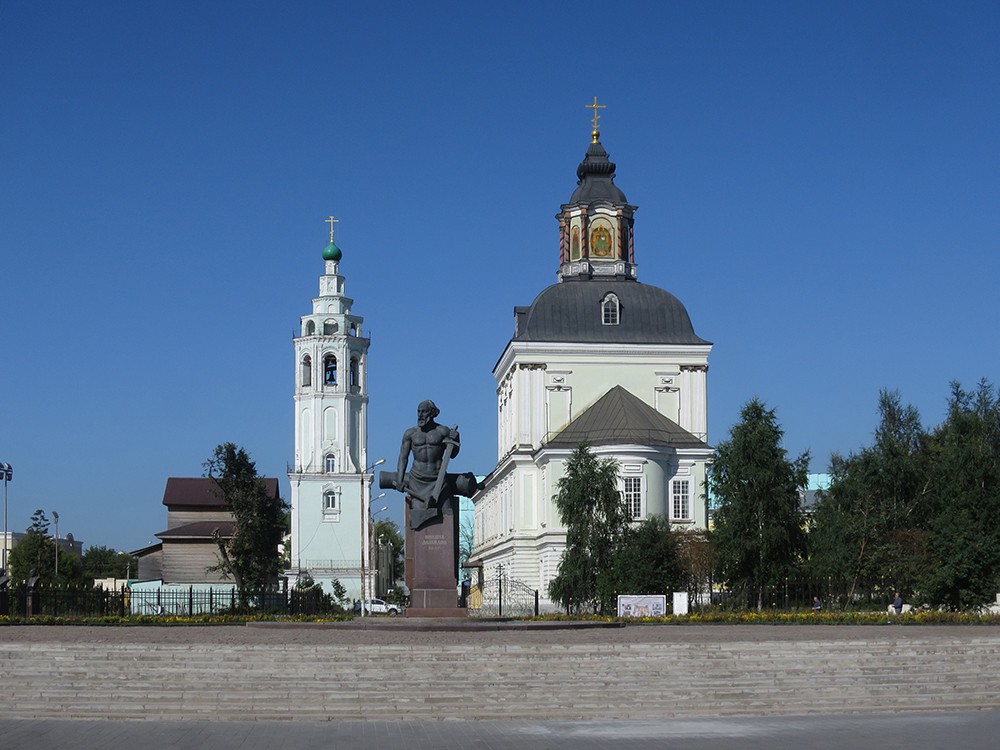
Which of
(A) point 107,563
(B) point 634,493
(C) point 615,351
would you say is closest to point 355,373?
(C) point 615,351

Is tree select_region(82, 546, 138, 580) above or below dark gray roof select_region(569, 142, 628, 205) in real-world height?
below

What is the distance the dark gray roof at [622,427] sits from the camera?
7100cm

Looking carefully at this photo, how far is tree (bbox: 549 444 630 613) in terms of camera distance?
A: 50.8 meters

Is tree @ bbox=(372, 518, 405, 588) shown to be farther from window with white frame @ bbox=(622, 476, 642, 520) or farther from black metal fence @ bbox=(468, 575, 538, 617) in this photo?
window with white frame @ bbox=(622, 476, 642, 520)

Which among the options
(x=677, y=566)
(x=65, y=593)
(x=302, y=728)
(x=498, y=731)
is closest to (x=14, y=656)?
(x=302, y=728)

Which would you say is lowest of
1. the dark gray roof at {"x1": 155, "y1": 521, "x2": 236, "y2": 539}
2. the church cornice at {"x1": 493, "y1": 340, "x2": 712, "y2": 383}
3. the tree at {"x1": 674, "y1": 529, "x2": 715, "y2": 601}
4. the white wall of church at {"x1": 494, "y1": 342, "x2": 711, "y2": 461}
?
the tree at {"x1": 674, "y1": 529, "x2": 715, "y2": 601}

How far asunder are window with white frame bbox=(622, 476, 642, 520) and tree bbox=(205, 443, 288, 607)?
1926 centimetres

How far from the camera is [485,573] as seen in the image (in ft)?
287

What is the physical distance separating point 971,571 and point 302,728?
A: 30272 millimetres

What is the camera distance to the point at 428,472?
1075 inches

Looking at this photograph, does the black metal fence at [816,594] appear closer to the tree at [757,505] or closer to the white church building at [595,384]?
the tree at [757,505]

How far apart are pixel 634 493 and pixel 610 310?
41.0 ft

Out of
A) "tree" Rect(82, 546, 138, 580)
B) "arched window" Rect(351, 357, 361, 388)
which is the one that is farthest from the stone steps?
"tree" Rect(82, 546, 138, 580)

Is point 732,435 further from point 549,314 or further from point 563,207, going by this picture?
point 563,207
